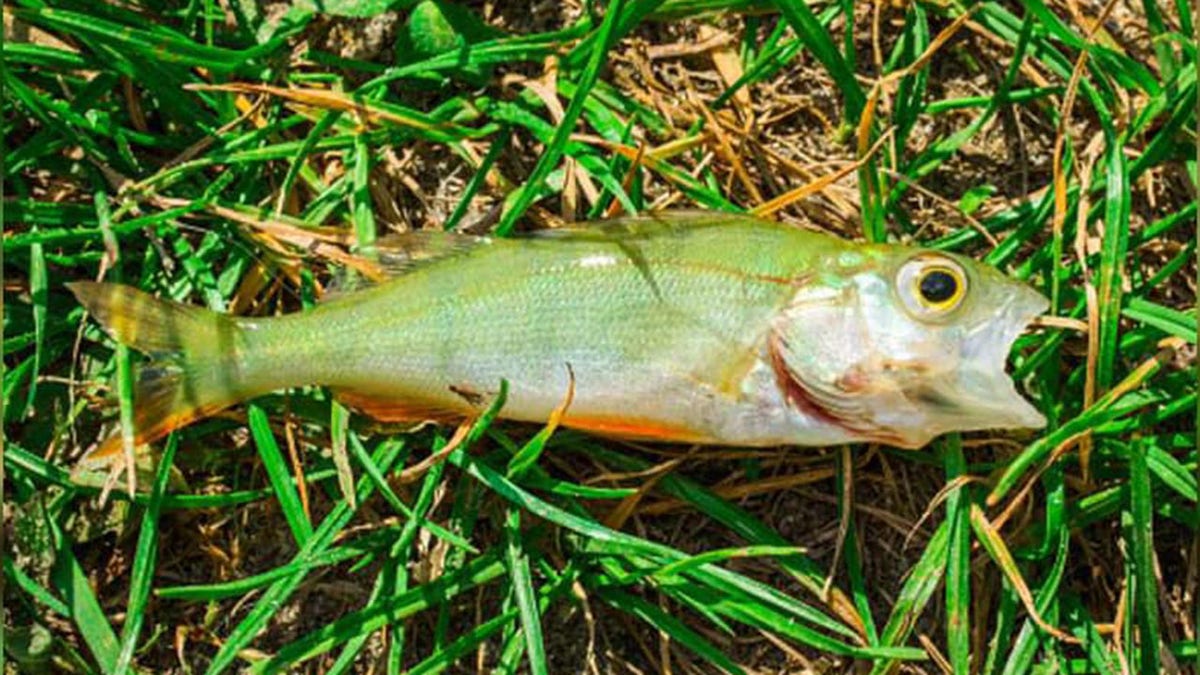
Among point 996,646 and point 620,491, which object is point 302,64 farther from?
point 996,646

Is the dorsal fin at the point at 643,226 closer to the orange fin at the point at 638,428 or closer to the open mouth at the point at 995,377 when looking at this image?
the orange fin at the point at 638,428

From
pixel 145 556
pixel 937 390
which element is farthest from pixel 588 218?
pixel 145 556

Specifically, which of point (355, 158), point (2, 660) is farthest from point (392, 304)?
point (2, 660)

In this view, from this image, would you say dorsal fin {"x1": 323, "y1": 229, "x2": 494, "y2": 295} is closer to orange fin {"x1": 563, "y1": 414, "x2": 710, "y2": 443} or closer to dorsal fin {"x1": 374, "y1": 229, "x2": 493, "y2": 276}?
dorsal fin {"x1": 374, "y1": 229, "x2": 493, "y2": 276}

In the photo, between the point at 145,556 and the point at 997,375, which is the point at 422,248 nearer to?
the point at 145,556

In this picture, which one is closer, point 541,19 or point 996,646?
point 996,646
